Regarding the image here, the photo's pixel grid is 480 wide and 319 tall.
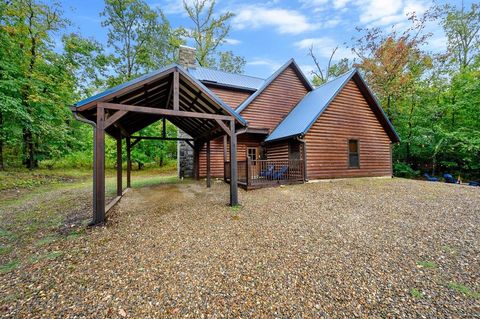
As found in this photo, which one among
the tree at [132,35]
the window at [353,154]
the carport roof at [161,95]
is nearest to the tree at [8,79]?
the carport roof at [161,95]

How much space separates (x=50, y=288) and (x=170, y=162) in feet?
77.3

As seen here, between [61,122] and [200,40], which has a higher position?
[200,40]

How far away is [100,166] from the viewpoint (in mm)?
4957

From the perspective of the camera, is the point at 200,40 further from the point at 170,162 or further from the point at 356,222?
the point at 356,222

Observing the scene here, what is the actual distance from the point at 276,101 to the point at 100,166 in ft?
→ 38.8

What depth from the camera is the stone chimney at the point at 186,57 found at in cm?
1603

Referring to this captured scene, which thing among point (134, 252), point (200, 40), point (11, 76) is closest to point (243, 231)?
point (134, 252)

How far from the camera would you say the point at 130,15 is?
19547 mm

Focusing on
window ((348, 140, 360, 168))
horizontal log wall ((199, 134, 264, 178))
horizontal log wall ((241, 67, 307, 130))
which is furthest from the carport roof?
window ((348, 140, 360, 168))

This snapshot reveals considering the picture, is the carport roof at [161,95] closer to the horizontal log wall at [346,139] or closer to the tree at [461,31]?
the horizontal log wall at [346,139]

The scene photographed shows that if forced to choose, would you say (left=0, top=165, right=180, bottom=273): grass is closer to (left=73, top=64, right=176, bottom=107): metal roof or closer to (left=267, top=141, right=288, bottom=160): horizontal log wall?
(left=73, top=64, right=176, bottom=107): metal roof

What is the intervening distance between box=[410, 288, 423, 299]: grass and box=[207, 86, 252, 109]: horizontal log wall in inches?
519

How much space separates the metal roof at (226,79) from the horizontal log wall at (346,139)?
6094 millimetres

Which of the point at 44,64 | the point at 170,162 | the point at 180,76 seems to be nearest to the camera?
the point at 180,76
